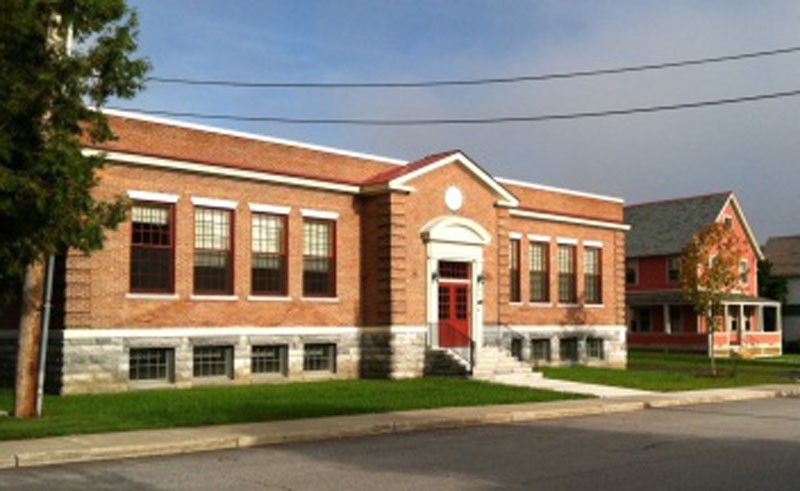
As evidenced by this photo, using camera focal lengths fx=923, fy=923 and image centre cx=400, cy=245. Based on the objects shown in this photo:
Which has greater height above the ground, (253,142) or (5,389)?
(253,142)

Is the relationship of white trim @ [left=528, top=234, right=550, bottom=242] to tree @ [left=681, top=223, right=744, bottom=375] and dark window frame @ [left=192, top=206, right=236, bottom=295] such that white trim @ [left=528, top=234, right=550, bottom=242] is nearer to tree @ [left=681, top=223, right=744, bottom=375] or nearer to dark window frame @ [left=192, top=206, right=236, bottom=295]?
tree @ [left=681, top=223, right=744, bottom=375]

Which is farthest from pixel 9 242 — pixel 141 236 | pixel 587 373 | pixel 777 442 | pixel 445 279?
pixel 587 373

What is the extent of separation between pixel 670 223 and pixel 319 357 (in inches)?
1494

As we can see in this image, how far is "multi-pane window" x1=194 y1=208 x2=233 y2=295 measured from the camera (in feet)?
83.1

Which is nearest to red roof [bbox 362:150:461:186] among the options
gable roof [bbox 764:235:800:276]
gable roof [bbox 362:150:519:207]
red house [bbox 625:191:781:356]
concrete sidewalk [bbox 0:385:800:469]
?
gable roof [bbox 362:150:519:207]

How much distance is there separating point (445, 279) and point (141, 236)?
34.8 feet

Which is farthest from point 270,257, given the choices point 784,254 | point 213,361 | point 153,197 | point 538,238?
point 784,254

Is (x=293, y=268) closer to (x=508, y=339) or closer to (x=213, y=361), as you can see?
(x=213, y=361)

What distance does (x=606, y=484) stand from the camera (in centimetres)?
1091

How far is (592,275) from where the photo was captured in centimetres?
3856

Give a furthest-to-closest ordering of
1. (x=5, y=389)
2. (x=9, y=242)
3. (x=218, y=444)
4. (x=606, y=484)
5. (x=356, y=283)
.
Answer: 1. (x=356, y=283)
2. (x=5, y=389)
3. (x=9, y=242)
4. (x=218, y=444)
5. (x=606, y=484)

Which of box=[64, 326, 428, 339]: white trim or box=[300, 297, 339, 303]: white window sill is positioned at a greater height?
box=[300, 297, 339, 303]: white window sill

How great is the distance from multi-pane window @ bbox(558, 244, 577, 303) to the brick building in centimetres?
58

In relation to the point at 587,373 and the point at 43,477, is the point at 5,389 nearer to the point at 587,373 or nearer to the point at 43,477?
the point at 43,477
